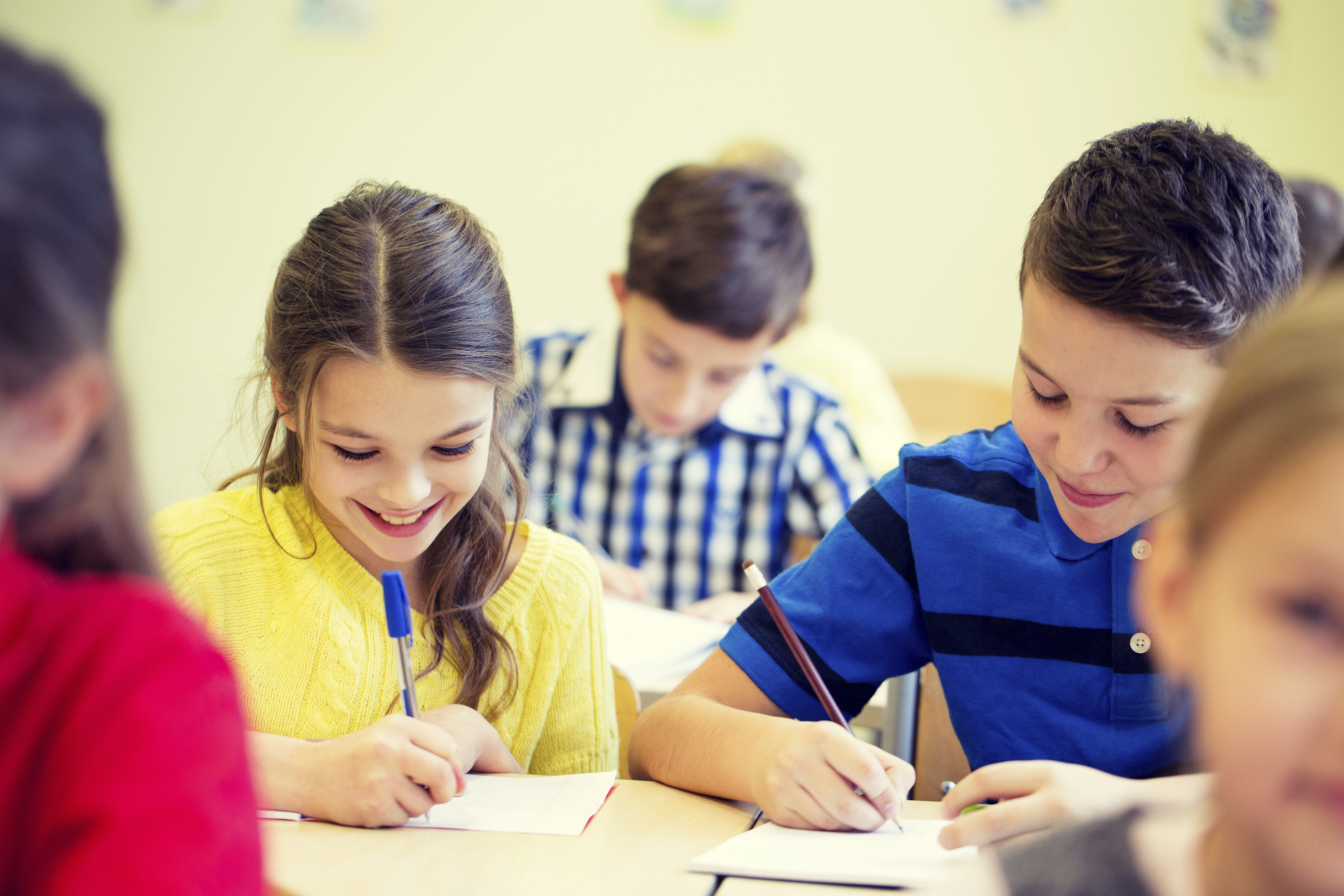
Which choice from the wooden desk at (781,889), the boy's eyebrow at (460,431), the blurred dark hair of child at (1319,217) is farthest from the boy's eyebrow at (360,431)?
the blurred dark hair of child at (1319,217)

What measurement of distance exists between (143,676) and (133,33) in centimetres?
354

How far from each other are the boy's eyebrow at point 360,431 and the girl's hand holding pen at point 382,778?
10.8 inches

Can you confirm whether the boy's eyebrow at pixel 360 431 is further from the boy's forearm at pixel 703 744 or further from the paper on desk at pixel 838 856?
the paper on desk at pixel 838 856

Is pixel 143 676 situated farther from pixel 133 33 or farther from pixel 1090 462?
pixel 133 33

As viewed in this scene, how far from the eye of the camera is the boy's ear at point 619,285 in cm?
194

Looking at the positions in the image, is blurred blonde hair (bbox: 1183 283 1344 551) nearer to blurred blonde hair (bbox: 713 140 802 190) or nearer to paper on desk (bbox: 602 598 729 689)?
paper on desk (bbox: 602 598 729 689)

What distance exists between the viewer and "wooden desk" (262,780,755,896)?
2.31 ft

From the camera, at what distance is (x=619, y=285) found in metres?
1.98

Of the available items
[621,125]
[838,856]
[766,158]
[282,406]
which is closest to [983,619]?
[838,856]

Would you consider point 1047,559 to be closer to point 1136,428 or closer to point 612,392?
point 1136,428

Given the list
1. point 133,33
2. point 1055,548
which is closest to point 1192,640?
point 1055,548

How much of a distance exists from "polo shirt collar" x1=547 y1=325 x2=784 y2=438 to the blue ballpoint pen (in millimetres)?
1068

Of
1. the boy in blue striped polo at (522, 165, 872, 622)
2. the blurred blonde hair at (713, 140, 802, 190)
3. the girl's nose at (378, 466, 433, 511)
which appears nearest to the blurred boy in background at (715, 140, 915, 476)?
the blurred blonde hair at (713, 140, 802, 190)

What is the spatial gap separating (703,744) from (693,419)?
95 centimetres
